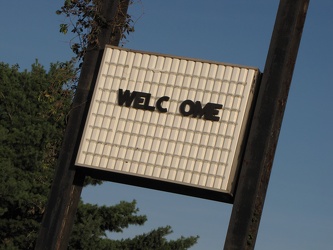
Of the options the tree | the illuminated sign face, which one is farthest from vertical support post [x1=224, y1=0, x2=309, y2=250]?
the tree

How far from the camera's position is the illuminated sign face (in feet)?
51.6

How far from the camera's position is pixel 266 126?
1539 centimetres

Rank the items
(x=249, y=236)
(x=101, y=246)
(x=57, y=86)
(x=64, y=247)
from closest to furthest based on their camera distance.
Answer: (x=249, y=236), (x=64, y=247), (x=57, y=86), (x=101, y=246)

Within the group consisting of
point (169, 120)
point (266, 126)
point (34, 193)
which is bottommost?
point (34, 193)

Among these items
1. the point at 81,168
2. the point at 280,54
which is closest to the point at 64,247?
the point at 81,168

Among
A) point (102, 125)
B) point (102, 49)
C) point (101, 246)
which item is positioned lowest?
point (101, 246)

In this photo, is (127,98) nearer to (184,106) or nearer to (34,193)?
(184,106)

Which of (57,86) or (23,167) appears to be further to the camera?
(23,167)

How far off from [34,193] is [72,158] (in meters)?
28.0

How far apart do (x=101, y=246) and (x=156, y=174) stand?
26903mm

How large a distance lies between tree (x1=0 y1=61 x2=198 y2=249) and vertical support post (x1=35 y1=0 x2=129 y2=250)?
2357 cm

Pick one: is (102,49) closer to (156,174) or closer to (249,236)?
(156,174)

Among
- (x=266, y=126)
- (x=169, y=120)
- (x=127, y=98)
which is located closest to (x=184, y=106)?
(x=169, y=120)

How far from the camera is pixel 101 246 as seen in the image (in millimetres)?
42344
